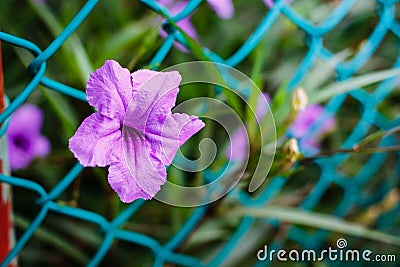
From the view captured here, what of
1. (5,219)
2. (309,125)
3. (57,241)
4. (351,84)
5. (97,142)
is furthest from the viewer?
(309,125)

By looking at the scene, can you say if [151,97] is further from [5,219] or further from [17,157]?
[17,157]

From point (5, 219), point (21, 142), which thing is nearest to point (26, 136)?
point (21, 142)

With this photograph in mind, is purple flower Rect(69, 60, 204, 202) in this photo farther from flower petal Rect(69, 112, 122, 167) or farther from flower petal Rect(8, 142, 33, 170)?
flower petal Rect(8, 142, 33, 170)

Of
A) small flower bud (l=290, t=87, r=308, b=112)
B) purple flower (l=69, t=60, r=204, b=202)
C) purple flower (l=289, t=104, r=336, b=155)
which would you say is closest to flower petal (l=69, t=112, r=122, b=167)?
purple flower (l=69, t=60, r=204, b=202)

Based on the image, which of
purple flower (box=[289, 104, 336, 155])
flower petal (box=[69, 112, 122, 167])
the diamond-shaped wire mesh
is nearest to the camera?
flower petal (box=[69, 112, 122, 167])

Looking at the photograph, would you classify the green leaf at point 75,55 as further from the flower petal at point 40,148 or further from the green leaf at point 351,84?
the green leaf at point 351,84

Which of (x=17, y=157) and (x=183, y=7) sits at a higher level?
(x=183, y=7)

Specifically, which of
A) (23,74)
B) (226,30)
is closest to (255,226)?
(226,30)
